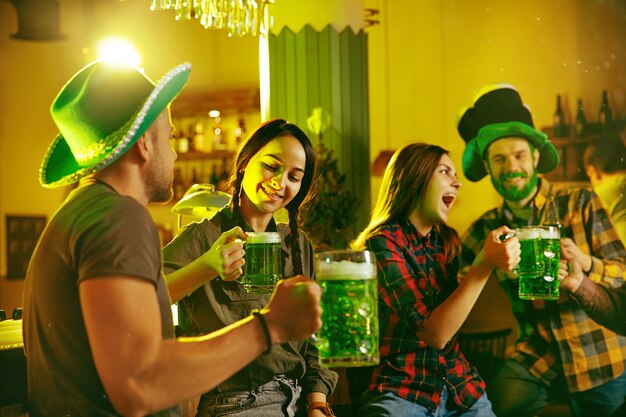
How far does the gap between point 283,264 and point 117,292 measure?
39.5 inches

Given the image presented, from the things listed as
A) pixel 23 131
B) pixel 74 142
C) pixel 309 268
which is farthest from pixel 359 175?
pixel 23 131

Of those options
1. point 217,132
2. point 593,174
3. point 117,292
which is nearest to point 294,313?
point 117,292

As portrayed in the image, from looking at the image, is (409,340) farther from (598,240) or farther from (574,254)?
(598,240)

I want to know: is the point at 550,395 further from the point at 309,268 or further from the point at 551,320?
the point at 309,268

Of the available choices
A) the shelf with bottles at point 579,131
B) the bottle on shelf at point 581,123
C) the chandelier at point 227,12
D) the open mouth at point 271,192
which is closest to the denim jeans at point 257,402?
the open mouth at point 271,192

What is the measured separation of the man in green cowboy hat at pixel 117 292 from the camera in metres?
1.28

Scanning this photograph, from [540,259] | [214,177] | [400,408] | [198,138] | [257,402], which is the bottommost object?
[400,408]

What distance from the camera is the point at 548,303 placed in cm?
319

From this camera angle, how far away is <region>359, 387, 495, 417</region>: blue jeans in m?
2.39

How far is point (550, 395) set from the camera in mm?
3174

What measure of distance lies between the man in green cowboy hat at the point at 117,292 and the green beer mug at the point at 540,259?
1.11 m

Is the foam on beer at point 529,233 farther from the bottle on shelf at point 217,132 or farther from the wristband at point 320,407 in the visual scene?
the bottle on shelf at point 217,132

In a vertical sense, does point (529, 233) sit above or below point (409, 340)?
above

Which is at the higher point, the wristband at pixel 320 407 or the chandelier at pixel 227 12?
the chandelier at pixel 227 12
